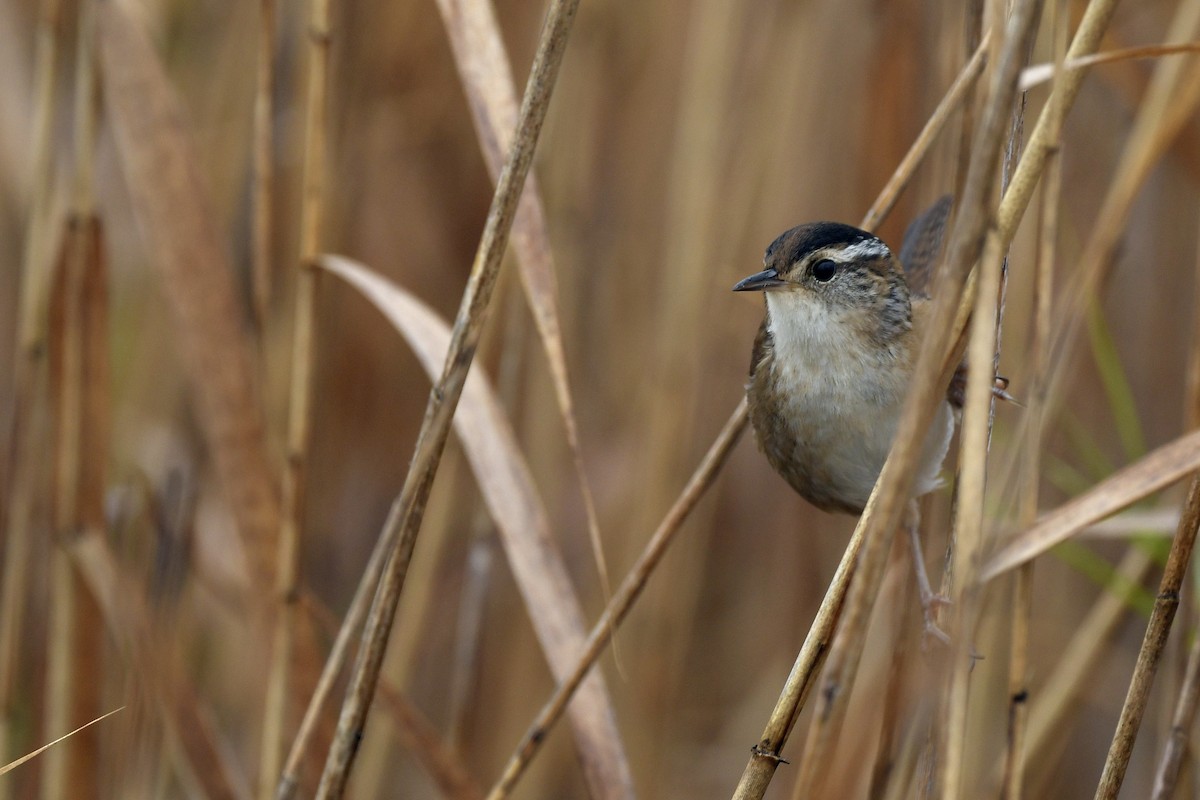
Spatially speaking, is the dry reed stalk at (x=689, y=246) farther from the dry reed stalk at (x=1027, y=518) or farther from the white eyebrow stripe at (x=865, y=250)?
the dry reed stalk at (x=1027, y=518)

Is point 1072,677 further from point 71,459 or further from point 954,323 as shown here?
point 71,459

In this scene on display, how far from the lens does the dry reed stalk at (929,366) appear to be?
1.00 m

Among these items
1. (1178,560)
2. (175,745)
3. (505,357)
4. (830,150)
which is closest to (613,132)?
(830,150)

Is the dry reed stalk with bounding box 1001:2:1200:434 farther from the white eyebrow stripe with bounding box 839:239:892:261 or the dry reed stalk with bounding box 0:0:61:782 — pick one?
the dry reed stalk with bounding box 0:0:61:782

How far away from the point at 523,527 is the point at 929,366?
82 centimetres

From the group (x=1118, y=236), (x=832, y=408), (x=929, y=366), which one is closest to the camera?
(x=929, y=366)

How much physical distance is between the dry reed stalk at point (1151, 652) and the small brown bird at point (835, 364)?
1.41 ft

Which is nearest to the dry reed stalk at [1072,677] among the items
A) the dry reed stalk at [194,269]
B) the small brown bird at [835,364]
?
the small brown bird at [835,364]

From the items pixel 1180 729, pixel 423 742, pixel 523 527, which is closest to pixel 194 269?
pixel 523 527

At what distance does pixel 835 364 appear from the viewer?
72.9 inches

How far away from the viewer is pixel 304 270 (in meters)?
1.85

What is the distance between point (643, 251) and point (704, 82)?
706 mm

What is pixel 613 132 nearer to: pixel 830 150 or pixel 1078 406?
pixel 830 150

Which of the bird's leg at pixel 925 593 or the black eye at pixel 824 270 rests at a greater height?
the black eye at pixel 824 270
